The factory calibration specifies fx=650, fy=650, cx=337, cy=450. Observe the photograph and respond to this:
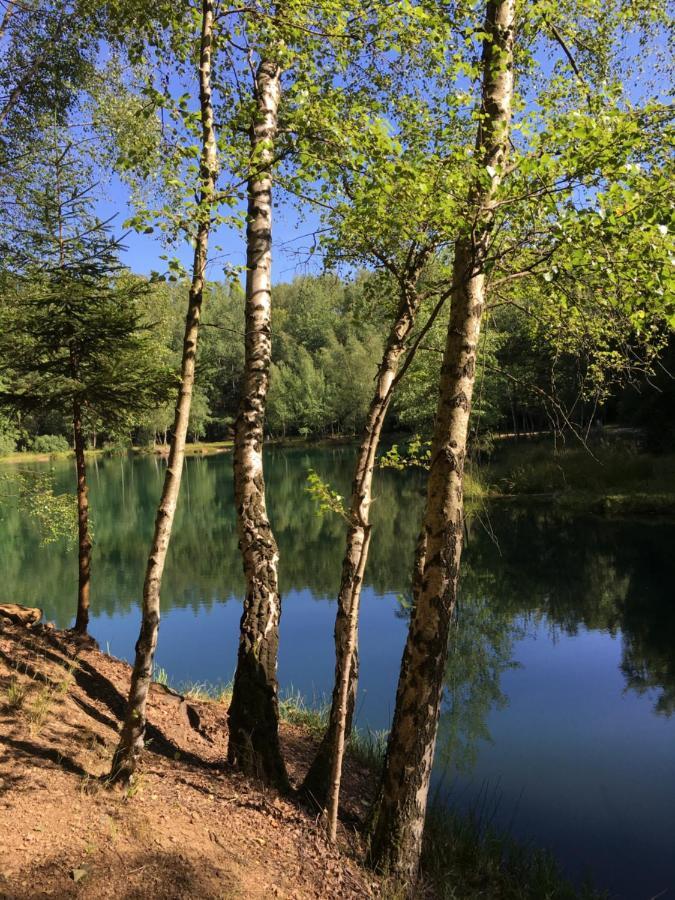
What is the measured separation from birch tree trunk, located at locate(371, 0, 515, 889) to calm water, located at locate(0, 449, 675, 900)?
1.62 ft

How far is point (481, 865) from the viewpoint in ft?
16.3

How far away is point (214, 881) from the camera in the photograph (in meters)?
3.42

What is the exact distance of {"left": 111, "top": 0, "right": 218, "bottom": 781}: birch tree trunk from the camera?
3.89 m

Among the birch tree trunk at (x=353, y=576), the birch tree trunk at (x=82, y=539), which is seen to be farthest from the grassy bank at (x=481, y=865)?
the birch tree trunk at (x=82, y=539)

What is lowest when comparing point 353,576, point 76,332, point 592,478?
point 353,576

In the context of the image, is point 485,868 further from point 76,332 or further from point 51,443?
point 51,443

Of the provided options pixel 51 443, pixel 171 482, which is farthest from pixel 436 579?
pixel 51 443

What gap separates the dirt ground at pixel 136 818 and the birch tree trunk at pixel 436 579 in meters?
0.37

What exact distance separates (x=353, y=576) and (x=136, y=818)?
6.17ft

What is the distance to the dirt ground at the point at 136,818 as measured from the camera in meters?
3.21

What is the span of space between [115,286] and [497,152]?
5.87 meters

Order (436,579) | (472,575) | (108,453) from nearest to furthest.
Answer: (436,579), (472,575), (108,453)

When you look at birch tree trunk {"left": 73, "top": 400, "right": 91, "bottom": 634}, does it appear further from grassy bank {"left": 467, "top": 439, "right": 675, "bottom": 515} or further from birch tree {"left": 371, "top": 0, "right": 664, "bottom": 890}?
grassy bank {"left": 467, "top": 439, "right": 675, "bottom": 515}

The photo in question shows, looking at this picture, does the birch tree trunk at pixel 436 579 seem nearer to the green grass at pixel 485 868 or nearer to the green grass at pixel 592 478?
the green grass at pixel 485 868
